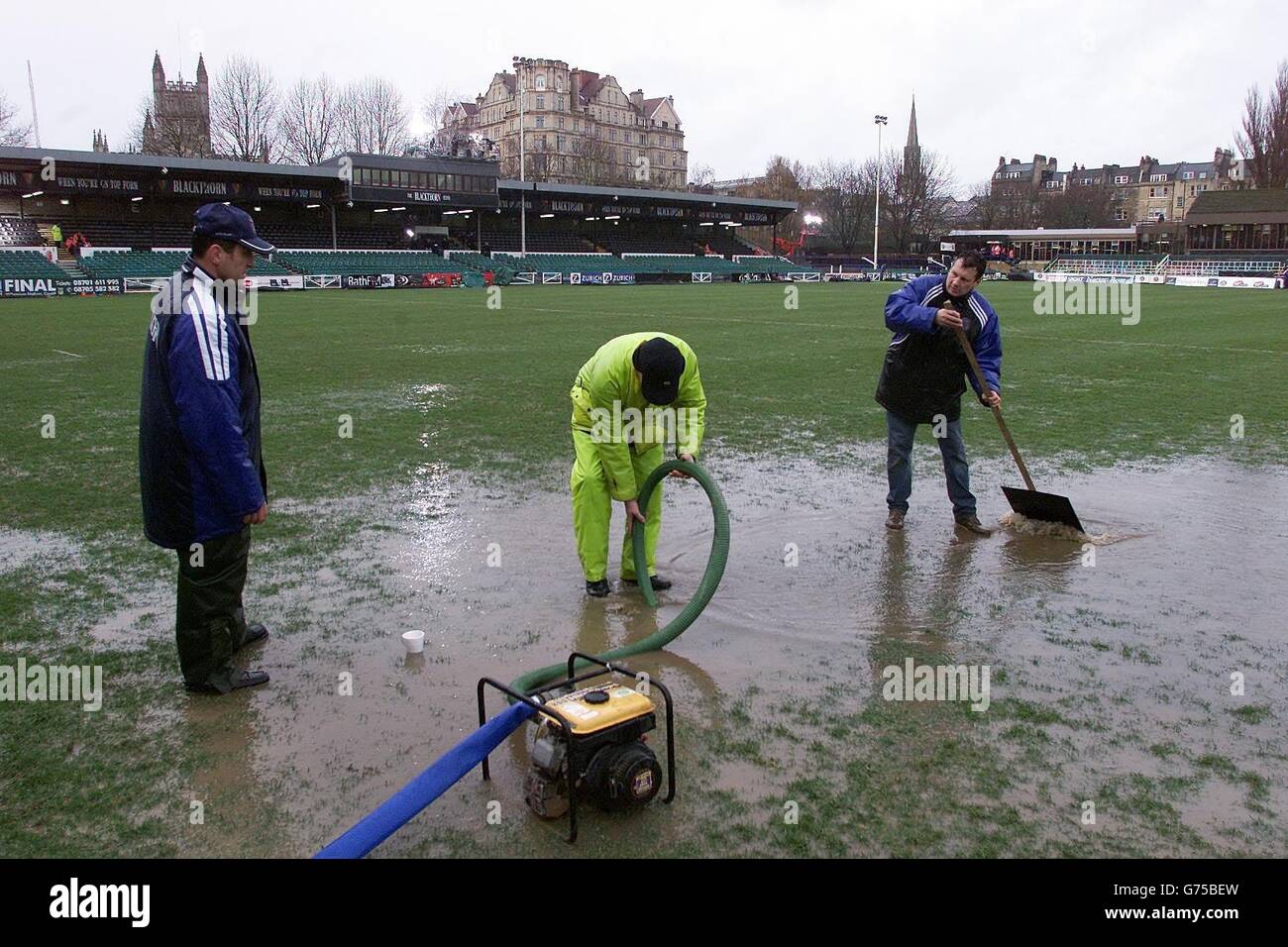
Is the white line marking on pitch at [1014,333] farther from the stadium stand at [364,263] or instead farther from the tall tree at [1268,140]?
the tall tree at [1268,140]

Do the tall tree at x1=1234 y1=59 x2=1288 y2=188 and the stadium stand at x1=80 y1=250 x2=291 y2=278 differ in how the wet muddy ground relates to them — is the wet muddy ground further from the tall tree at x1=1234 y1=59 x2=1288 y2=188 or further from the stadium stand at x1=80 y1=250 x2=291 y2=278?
the tall tree at x1=1234 y1=59 x2=1288 y2=188

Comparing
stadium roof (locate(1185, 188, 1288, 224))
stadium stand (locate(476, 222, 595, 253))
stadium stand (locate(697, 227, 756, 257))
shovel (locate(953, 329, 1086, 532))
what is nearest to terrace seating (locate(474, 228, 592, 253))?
stadium stand (locate(476, 222, 595, 253))

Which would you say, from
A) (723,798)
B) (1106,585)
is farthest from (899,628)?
(723,798)

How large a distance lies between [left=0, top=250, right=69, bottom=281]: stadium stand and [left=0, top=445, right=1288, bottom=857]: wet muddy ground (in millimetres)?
40642

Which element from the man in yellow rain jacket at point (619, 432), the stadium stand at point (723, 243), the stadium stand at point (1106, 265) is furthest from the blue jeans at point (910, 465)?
the stadium stand at point (723, 243)

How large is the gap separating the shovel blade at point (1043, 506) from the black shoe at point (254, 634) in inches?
209

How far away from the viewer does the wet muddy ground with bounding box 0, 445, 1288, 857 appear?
3330 mm

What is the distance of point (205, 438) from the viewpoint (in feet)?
13.3

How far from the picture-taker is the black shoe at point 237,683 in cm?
436

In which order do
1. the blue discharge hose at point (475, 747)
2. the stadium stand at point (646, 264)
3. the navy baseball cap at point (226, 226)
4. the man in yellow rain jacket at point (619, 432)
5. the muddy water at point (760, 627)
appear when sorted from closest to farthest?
the blue discharge hose at point (475, 747)
the muddy water at point (760, 627)
the navy baseball cap at point (226, 226)
the man in yellow rain jacket at point (619, 432)
the stadium stand at point (646, 264)

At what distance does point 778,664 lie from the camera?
4.72m

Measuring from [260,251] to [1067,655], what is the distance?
14.7 ft
